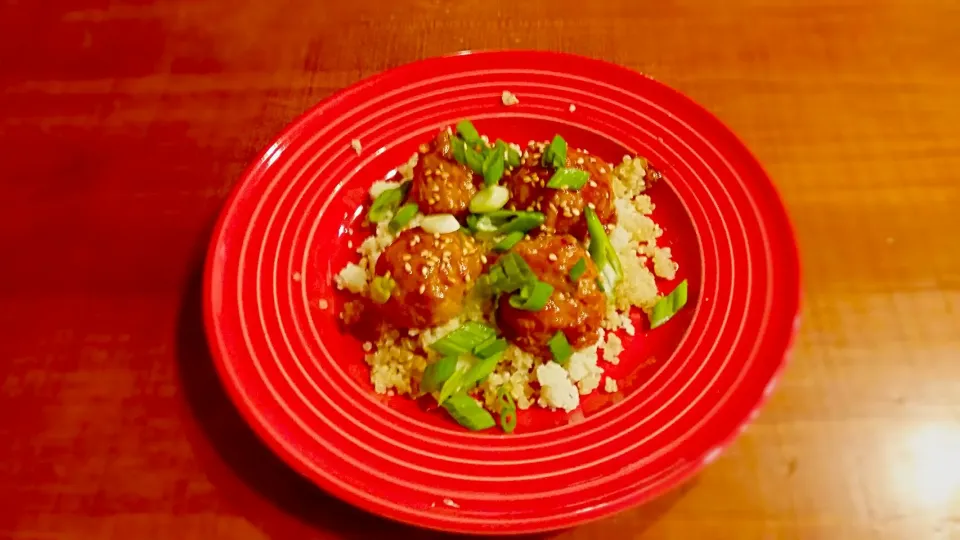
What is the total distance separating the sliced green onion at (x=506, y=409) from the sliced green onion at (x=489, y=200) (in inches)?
15.2

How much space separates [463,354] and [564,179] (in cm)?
40

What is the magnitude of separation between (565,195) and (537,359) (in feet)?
1.10

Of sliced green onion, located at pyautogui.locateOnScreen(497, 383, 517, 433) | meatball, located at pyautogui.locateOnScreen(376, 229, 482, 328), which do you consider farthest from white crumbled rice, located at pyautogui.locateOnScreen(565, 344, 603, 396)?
meatball, located at pyautogui.locateOnScreen(376, 229, 482, 328)

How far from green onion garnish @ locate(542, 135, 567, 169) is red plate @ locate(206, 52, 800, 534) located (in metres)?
0.15

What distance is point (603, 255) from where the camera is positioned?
5.13 feet

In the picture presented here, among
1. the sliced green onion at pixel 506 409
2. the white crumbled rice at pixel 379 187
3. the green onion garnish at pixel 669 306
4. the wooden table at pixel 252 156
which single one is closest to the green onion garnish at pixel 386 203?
the white crumbled rice at pixel 379 187

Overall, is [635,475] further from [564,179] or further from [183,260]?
[183,260]

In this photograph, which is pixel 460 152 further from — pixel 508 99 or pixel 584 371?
pixel 584 371

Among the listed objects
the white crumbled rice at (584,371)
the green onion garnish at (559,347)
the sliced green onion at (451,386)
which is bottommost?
the sliced green onion at (451,386)

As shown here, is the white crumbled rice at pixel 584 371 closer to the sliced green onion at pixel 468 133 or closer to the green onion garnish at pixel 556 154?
the green onion garnish at pixel 556 154

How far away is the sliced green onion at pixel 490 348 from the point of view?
1.44 meters

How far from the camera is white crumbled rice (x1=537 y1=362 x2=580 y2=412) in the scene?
141 cm

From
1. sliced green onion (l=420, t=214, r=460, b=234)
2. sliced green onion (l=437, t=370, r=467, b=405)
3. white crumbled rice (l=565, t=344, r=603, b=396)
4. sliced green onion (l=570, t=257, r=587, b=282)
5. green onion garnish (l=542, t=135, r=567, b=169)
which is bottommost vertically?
sliced green onion (l=437, t=370, r=467, b=405)

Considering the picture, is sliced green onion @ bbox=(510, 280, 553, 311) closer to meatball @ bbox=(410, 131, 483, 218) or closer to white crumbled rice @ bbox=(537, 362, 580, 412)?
white crumbled rice @ bbox=(537, 362, 580, 412)
